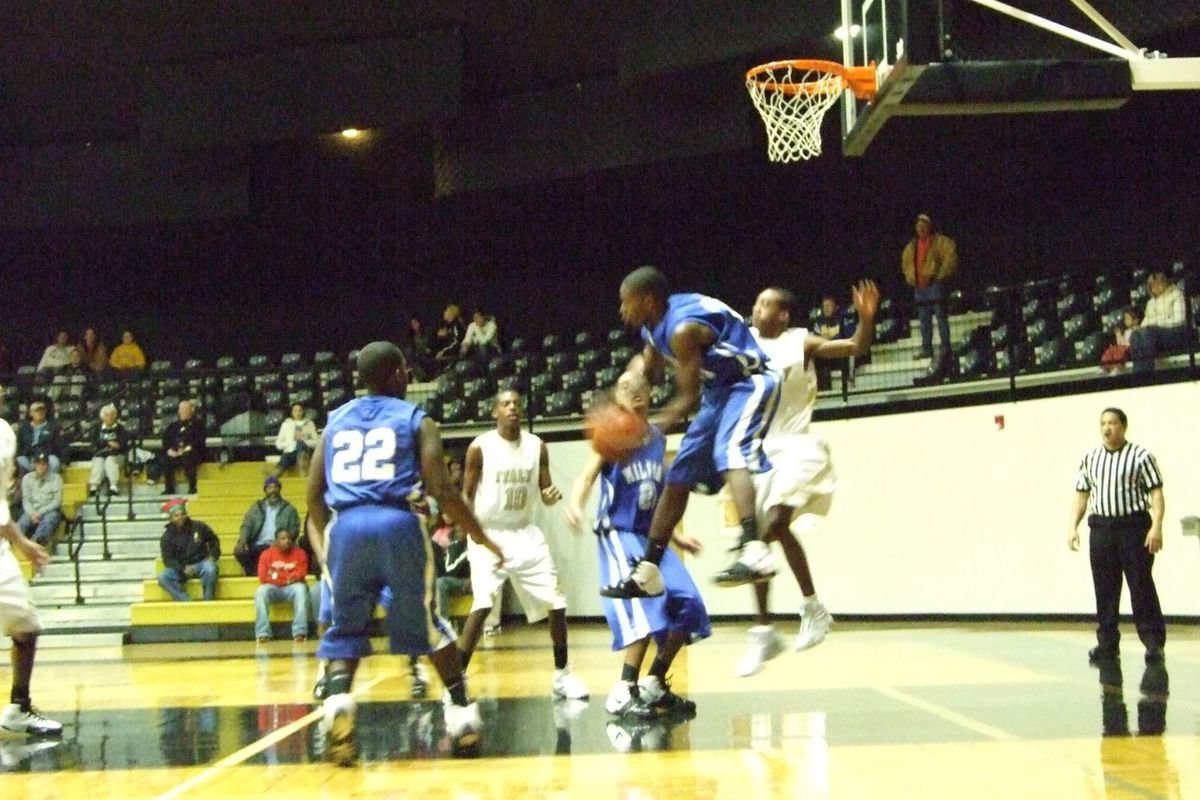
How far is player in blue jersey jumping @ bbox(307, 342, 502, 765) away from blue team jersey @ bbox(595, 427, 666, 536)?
1834 millimetres

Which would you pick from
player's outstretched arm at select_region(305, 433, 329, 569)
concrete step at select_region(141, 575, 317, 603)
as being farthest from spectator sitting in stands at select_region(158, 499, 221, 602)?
player's outstretched arm at select_region(305, 433, 329, 569)

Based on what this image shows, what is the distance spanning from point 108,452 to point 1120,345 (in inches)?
518

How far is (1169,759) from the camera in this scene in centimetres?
620

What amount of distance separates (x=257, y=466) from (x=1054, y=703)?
14.9 m

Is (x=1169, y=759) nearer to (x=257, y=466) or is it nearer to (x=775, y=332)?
(x=775, y=332)

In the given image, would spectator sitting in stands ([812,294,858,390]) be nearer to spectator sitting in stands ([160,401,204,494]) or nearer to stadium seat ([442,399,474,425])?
stadium seat ([442,399,474,425])

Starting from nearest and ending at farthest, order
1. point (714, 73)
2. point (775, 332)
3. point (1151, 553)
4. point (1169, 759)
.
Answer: point (1169, 759), point (775, 332), point (1151, 553), point (714, 73)

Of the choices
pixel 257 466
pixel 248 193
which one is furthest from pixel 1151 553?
pixel 248 193

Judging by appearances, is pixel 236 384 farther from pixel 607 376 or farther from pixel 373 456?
pixel 373 456

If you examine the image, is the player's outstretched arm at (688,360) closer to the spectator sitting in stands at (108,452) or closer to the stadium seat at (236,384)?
the spectator sitting in stands at (108,452)

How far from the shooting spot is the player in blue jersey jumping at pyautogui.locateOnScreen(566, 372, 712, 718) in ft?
27.1

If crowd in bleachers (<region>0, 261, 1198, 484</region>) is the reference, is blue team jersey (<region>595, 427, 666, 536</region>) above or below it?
below

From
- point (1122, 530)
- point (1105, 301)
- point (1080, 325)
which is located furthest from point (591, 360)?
point (1122, 530)

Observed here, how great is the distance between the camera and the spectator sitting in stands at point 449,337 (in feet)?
74.4
